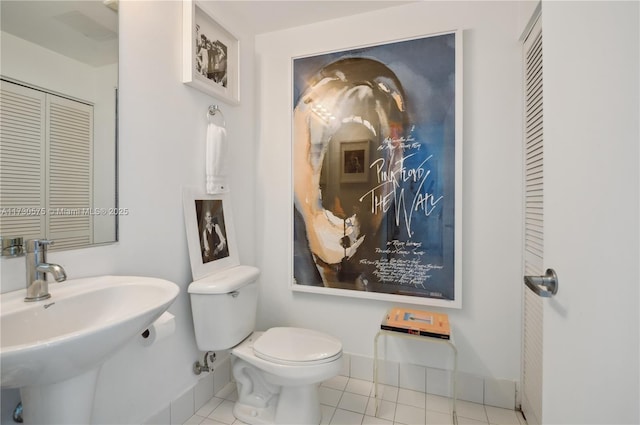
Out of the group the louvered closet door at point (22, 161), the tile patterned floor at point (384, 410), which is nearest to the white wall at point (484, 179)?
the tile patterned floor at point (384, 410)

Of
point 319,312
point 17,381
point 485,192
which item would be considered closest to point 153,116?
point 17,381

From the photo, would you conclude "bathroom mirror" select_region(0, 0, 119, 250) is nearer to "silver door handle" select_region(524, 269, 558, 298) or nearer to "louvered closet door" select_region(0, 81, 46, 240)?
"louvered closet door" select_region(0, 81, 46, 240)

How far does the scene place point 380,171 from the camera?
1771 millimetres

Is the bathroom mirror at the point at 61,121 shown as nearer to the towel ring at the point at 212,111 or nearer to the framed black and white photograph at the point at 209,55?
the framed black and white photograph at the point at 209,55

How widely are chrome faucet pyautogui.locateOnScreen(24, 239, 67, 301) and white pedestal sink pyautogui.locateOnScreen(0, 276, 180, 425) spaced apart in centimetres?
3

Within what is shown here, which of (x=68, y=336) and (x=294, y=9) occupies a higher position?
(x=294, y=9)

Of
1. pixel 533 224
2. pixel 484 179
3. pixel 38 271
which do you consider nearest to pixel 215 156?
pixel 38 271

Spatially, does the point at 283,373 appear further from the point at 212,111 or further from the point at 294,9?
the point at 294,9

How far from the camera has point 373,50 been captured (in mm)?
1784

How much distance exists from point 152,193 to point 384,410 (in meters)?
1.63

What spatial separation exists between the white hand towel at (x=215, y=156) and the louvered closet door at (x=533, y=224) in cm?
153

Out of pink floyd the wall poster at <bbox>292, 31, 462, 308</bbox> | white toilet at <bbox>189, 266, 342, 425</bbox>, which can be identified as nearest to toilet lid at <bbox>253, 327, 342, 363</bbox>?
white toilet at <bbox>189, 266, 342, 425</bbox>

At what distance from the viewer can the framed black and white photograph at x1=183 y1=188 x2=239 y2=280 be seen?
1.51 metres

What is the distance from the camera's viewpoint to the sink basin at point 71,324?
24.4 inches
